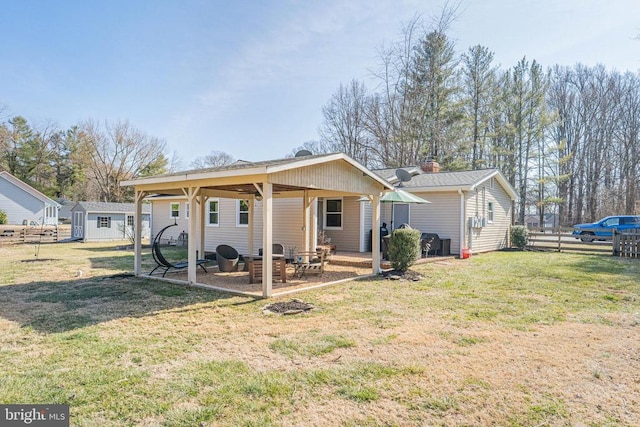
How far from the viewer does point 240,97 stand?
19.0 meters

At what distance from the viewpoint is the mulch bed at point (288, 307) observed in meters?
5.94

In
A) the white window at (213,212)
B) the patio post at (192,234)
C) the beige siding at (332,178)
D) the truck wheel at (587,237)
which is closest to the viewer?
the beige siding at (332,178)

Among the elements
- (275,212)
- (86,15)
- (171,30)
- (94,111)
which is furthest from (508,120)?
(94,111)

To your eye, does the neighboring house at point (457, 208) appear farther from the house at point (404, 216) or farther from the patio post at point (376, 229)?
the patio post at point (376, 229)

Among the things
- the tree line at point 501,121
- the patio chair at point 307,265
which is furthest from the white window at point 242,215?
the tree line at point 501,121

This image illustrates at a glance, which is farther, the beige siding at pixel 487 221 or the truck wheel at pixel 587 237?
the truck wheel at pixel 587 237

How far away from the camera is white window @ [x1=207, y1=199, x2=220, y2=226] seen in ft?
51.9

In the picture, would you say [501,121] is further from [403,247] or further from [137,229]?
[137,229]

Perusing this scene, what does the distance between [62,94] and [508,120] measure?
96.5 feet

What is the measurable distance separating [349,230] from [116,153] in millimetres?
31748

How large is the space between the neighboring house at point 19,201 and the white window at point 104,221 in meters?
5.63

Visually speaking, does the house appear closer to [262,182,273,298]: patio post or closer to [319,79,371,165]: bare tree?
[262,182,273,298]: patio post

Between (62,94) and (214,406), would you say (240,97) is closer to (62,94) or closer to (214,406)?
(62,94)

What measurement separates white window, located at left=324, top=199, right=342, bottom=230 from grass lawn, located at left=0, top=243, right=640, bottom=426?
7.41 m
